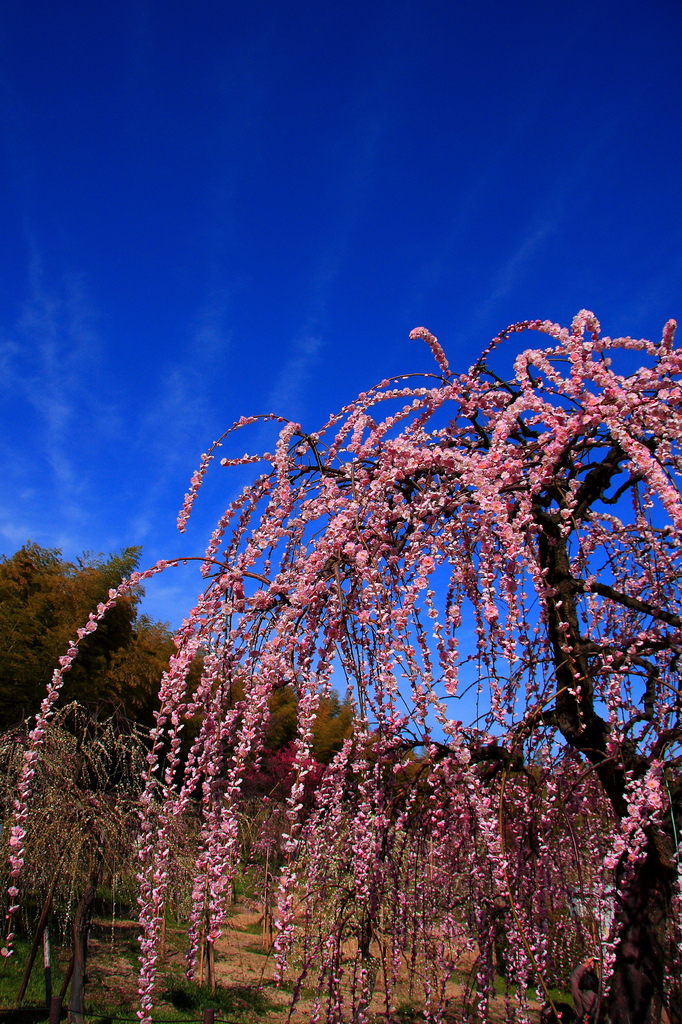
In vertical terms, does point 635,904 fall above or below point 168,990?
above

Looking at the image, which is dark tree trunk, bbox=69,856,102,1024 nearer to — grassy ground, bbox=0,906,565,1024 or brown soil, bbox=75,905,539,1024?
grassy ground, bbox=0,906,565,1024

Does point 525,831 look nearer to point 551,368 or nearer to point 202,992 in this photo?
point 551,368

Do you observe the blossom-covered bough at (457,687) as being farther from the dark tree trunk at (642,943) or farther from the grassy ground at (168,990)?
the grassy ground at (168,990)

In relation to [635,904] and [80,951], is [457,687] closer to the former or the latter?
[635,904]

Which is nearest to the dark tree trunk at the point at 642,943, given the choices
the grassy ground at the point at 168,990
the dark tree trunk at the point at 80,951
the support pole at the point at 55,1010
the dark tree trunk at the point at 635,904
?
→ the dark tree trunk at the point at 635,904

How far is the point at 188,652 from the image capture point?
222 cm

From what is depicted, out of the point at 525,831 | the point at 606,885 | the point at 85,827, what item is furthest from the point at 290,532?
the point at 85,827

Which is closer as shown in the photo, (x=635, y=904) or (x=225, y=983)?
(x=635, y=904)

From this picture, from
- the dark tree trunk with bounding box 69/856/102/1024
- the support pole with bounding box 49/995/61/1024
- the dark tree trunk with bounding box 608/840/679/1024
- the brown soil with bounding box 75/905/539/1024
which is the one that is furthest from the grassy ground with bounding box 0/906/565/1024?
the dark tree trunk with bounding box 608/840/679/1024

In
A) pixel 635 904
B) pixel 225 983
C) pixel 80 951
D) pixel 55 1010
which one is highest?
pixel 635 904

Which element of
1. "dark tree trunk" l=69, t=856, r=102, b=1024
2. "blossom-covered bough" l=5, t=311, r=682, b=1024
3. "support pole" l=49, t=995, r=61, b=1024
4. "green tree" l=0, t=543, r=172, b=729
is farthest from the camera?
"green tree" l=0, t=543, r=172, b=729

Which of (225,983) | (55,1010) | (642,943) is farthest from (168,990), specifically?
(642,943)

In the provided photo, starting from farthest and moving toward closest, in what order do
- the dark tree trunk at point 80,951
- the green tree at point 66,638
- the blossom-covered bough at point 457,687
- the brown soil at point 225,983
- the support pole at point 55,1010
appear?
the green tree at point 66,638 < the brown soil at point 225,983 < the dark tree trunk at point 80,951 < the support pole at point 55,1010 < the blossom-covered bough at point 457,687

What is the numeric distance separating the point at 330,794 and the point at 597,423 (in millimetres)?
2135
